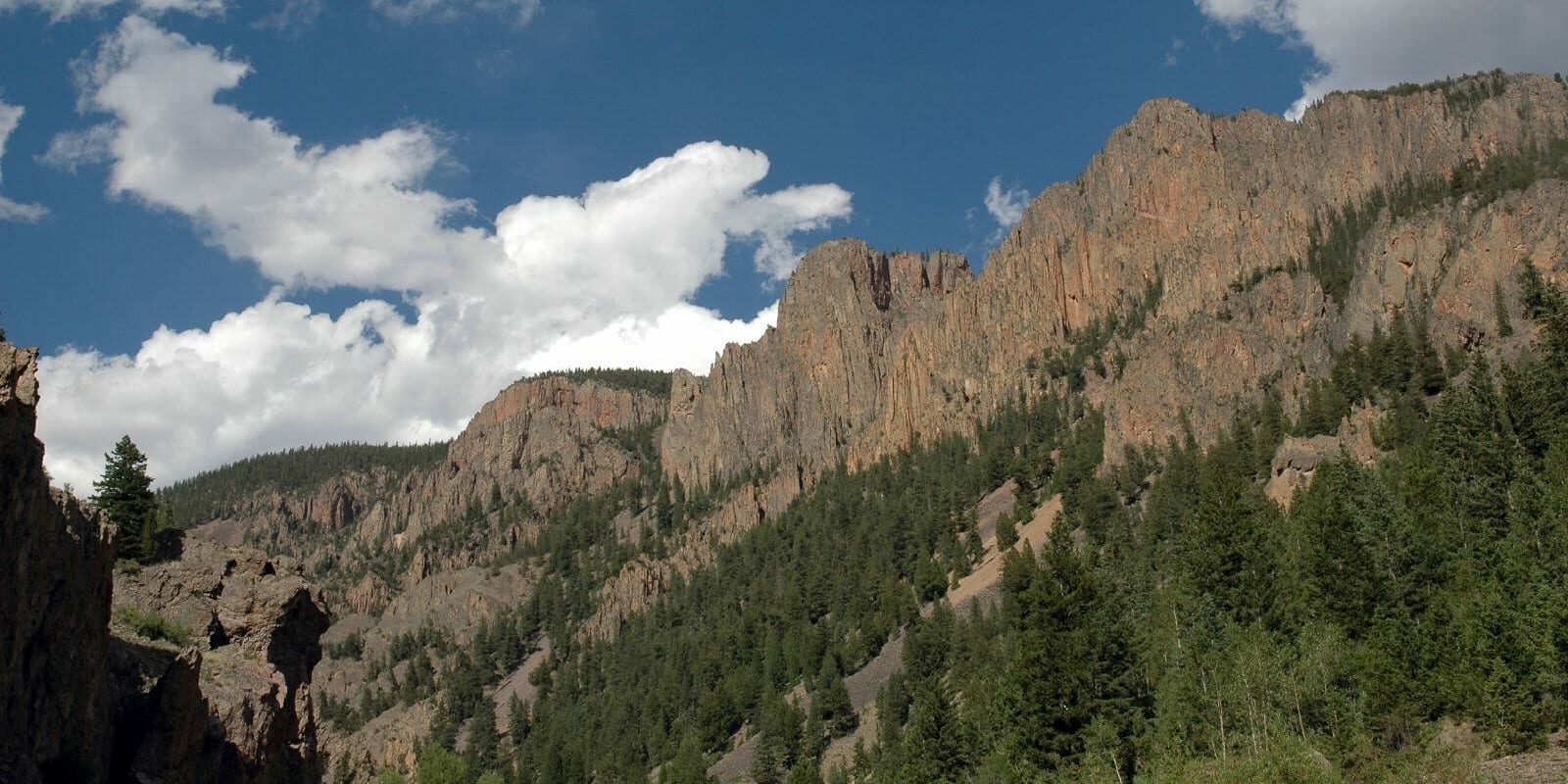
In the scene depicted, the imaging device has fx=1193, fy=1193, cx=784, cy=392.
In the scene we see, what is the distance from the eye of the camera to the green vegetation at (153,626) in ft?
143

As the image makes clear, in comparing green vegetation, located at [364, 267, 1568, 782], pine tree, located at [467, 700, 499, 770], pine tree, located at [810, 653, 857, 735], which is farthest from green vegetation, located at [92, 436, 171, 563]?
pine tree, located at [467, 700, 499, 770]

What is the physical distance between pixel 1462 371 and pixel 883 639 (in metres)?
70.1

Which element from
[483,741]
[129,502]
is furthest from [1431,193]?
[129,502]

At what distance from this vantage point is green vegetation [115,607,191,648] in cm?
4344

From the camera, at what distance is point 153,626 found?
144 ft

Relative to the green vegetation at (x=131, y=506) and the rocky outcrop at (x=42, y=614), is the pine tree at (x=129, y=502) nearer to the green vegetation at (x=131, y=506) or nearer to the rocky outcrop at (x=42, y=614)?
the green vegetation at (x=131, y=506)

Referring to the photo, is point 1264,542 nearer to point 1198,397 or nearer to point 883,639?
point 883,639

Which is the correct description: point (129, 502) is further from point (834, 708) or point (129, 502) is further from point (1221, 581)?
point (834, 708)

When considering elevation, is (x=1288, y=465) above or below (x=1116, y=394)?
below

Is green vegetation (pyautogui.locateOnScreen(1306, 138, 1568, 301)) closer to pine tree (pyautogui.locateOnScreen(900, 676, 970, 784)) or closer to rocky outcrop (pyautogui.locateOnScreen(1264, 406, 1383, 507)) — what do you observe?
rocky outcrop (pyautogui.locateOnScreen(1264, 406, 1383, 507))

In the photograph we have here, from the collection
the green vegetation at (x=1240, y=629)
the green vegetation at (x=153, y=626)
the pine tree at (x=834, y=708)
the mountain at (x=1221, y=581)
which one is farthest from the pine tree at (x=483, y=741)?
the green vegetation at (x=153, y=626)

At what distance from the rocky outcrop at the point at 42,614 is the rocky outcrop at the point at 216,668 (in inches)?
71.8

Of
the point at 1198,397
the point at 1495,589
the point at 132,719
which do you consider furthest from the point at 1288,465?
the point at 132,719

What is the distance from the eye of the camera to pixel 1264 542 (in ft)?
246
